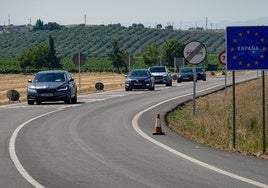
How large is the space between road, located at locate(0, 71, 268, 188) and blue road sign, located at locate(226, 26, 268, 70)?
1932mm

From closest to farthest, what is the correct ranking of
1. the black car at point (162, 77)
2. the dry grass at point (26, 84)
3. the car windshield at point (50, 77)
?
1. the car windshield at point (50, 77)
2. the dry grass at point (26, 84)
3. the black car at point (162, 77)

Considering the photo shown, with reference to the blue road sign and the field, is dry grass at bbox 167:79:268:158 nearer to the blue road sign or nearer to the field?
the field

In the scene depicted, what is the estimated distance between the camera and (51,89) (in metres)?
33.6

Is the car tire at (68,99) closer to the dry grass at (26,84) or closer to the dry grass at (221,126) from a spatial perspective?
the dry grass at (221,126)

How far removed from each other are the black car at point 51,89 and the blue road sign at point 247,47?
18.6 meters

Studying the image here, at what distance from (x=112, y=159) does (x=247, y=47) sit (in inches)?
151

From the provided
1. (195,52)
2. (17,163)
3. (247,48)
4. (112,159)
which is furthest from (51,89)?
(17,163)

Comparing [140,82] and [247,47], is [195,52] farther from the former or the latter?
[140,82]

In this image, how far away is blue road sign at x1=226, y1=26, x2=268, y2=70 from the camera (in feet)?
50.7

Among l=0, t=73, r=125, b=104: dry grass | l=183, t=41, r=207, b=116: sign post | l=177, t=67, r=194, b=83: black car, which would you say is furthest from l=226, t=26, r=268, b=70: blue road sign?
l=177, t=67, r=194, b=83: black car

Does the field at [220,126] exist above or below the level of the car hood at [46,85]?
below

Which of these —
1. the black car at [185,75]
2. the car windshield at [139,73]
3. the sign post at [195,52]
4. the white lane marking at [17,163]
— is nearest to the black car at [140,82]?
the car windshield at [139,73]

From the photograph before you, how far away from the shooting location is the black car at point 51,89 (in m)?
33.7

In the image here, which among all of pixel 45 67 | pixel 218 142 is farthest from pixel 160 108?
pixel 45 67
